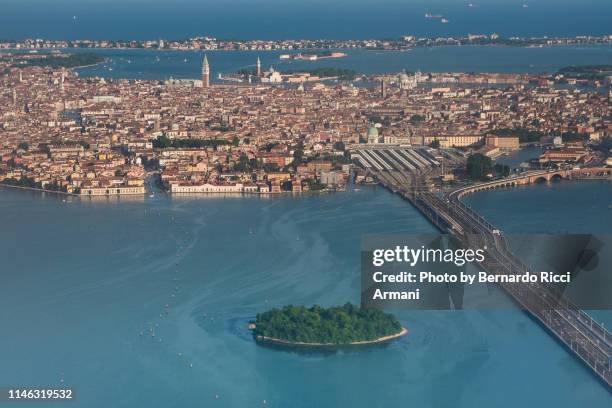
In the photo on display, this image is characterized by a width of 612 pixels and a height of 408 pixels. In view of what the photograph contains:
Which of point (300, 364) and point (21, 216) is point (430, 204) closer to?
point (21, 216)

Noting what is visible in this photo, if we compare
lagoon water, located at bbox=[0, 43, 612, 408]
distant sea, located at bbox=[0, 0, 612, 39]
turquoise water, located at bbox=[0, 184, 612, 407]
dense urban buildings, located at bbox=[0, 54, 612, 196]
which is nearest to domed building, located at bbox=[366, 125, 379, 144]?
dense urban buildings, located at bbox=[0, 54, 612, 196]

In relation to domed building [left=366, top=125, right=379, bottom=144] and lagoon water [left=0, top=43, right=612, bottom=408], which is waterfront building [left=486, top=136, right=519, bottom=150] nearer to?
domed building [left=366, top=125, right=379, bottom=144]

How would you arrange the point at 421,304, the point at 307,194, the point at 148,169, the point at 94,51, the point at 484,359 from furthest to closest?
the point at 94,51
the point at 148,169
the point at 307,194
the point at 484,359
the point at 421,304

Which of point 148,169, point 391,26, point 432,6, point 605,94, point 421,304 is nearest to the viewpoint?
point 421,304

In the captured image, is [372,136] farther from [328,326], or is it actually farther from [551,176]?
[328,326]

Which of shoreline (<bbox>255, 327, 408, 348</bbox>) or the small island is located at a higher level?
the small island

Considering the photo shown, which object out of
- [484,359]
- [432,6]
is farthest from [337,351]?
[432,6]

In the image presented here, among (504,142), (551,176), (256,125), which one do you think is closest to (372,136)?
(504,142)
